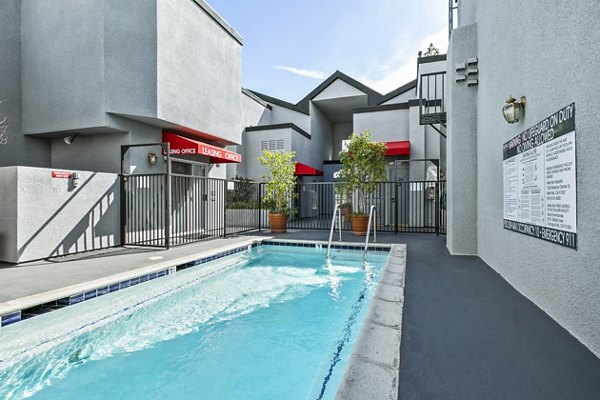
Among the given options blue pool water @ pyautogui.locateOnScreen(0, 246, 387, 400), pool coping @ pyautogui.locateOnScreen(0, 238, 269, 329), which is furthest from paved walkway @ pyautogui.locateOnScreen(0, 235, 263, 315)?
blue pool water @ pyautogui.locateOnScreen(0, 246, 387, 400)

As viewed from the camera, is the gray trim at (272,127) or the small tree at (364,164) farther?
the gray trim at (272,127)

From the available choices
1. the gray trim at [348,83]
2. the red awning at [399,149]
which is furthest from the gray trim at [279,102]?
the red awning at [399,149]

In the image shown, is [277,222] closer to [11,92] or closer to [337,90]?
[11,92]

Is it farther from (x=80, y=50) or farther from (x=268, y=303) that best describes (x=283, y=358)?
(x=80, y=50)

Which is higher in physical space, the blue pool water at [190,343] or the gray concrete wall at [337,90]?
the gray concrete wall at [337,90]

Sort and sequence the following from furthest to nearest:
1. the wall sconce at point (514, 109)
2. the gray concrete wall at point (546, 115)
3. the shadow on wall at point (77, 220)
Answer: the shadow on wall at point (77, 220) < the wall sconce at point (514, 109) < the gray concrete wall at point (546, 115)

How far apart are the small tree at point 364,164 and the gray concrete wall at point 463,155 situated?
3.05 meters

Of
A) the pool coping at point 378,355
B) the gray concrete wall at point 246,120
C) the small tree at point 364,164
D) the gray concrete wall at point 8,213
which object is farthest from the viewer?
the gray concrete wall at point 246,120

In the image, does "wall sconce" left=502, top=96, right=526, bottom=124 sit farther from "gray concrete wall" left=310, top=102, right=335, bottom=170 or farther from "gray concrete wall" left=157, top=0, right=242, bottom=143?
"gray concrete wall" left=310, top=102, right=335, bottom=170

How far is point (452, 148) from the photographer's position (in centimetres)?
577

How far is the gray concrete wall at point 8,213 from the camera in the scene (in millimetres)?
4996

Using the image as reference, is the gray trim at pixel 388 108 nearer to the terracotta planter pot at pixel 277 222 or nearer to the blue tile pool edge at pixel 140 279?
the terracotta planter pot at pixel 277 222

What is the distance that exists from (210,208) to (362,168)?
5.16 metres

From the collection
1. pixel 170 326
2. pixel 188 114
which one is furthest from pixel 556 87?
pixel 188 114
